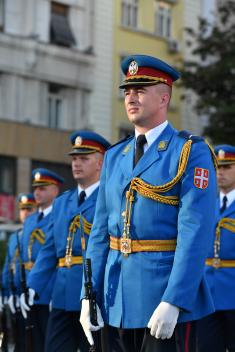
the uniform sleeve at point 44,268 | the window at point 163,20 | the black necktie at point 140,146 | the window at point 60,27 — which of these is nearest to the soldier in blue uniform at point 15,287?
the uniform sleeve at point 44,268

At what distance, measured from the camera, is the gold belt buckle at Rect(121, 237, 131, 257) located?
5652 mm

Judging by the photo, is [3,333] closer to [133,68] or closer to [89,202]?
[89,202]

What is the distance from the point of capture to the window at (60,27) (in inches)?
1151

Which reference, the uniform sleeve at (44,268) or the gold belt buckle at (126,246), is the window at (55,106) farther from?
the gold belt buckle at (126,246)

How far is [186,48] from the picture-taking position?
33.7 metres

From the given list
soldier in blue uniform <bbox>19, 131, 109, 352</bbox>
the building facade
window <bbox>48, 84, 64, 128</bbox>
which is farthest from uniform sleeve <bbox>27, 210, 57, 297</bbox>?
window <bbox>48, 84, 64, 128</bbox>

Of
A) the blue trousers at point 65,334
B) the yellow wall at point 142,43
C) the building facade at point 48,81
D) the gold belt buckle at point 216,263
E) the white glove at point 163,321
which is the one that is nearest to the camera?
the white glove at point 163,321

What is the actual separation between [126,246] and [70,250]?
2.93 metres

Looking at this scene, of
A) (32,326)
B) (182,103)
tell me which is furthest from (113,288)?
(182,103)

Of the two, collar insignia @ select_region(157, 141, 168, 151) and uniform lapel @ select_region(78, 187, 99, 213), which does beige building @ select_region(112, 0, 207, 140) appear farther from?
collar insignia @ select_region(157, 141, 168, 151)

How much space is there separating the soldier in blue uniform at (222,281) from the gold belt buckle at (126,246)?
125 inches

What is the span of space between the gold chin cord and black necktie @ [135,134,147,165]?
17 cm

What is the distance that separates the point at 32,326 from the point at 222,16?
20.0 meters

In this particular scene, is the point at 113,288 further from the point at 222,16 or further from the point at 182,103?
the point at 182,103
